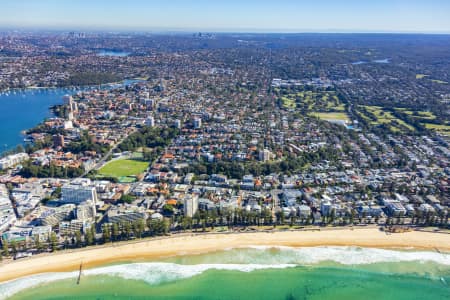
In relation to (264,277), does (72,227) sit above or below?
above

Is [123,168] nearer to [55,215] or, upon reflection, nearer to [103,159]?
[103,159]

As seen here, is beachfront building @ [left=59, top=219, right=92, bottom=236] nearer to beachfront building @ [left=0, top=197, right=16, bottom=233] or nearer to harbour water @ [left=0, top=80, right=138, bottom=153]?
beachfront building @ [left=0, top=197, right=16, bottom=233]

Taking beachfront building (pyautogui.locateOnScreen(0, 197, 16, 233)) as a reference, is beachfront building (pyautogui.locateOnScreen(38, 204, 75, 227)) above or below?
above

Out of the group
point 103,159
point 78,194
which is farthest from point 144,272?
point 103,159

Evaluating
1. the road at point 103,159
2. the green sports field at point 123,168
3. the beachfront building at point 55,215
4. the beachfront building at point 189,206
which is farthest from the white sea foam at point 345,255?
the road at point 103,159

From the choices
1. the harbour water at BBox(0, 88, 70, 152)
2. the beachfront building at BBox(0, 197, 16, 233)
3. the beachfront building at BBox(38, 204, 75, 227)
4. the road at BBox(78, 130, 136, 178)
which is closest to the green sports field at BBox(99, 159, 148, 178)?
the road at BBox(78, 130, 136, 178)

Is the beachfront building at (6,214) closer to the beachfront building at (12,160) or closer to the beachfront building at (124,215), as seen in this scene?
the beachfront building at (124,215)
